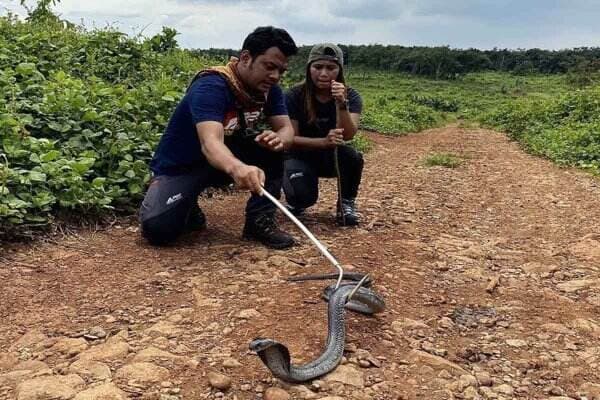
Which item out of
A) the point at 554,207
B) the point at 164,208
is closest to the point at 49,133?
the point at 164,208

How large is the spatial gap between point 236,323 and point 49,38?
528cm

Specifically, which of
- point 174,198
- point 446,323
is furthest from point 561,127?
point 446,323

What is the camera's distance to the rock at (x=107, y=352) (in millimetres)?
2244

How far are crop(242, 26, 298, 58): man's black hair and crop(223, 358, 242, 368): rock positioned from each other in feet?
5.40

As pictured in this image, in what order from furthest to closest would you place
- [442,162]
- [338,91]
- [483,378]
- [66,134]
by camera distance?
[442,162]
[66,134]
[338,91]
[483,378]

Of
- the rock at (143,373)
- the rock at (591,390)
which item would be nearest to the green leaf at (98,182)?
the rock at (143,373)

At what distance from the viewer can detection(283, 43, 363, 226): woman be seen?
13.3 ft

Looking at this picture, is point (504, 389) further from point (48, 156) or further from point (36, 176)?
point (48, 156)

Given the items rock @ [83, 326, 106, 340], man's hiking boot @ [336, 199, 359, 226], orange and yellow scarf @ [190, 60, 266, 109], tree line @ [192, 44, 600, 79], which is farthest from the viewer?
tree line @ [192, 44, 600, 79]

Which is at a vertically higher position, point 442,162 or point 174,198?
point 174,198

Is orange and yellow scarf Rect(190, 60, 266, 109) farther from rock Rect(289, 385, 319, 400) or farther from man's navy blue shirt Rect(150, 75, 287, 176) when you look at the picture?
rock Rect(289, 385, 319, 400)

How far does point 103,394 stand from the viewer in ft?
6.52

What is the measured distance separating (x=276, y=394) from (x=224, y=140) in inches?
70.8

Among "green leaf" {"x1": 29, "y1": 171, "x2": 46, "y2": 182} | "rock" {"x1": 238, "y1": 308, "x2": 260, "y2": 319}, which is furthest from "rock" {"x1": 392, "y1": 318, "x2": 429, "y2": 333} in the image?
"green leaf" {"x1": 29, "y1": 171, "x2": 46, "y2": 182}
